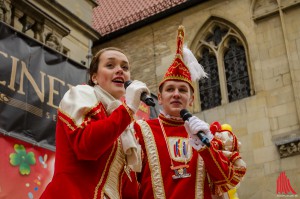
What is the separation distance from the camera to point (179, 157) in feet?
11.9

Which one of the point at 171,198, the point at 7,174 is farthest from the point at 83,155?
the point at 7,174

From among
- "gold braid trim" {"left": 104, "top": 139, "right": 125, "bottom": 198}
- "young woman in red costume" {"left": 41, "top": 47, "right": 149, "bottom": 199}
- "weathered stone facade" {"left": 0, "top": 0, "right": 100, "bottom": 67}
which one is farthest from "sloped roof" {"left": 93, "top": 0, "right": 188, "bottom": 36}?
"gold braid trim" {"left": 104, "top": 139, "right": 125, "bottom": 198}

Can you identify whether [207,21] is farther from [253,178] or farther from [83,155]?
[83,155]

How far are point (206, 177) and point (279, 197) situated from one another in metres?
7.88

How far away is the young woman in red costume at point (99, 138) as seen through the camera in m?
2.51

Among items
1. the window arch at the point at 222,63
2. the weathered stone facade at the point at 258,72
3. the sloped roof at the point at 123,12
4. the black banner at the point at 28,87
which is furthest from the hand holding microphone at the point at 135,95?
the sloped roof at the point at 123,12

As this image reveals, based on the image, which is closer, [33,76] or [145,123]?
[145,123]

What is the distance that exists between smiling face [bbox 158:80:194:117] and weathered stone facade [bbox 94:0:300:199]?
785cm

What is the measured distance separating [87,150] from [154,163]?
3.77 feet

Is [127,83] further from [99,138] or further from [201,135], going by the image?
[201,135]

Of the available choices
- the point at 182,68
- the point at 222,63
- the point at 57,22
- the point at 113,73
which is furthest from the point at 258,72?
the point at 113,73

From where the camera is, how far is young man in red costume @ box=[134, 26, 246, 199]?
11.1 feet

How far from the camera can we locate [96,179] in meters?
2.62

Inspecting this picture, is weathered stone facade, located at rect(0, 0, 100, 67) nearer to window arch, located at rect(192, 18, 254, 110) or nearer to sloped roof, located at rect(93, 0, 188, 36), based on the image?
sloped roof, located at rect(93, 0, 188, 36)
